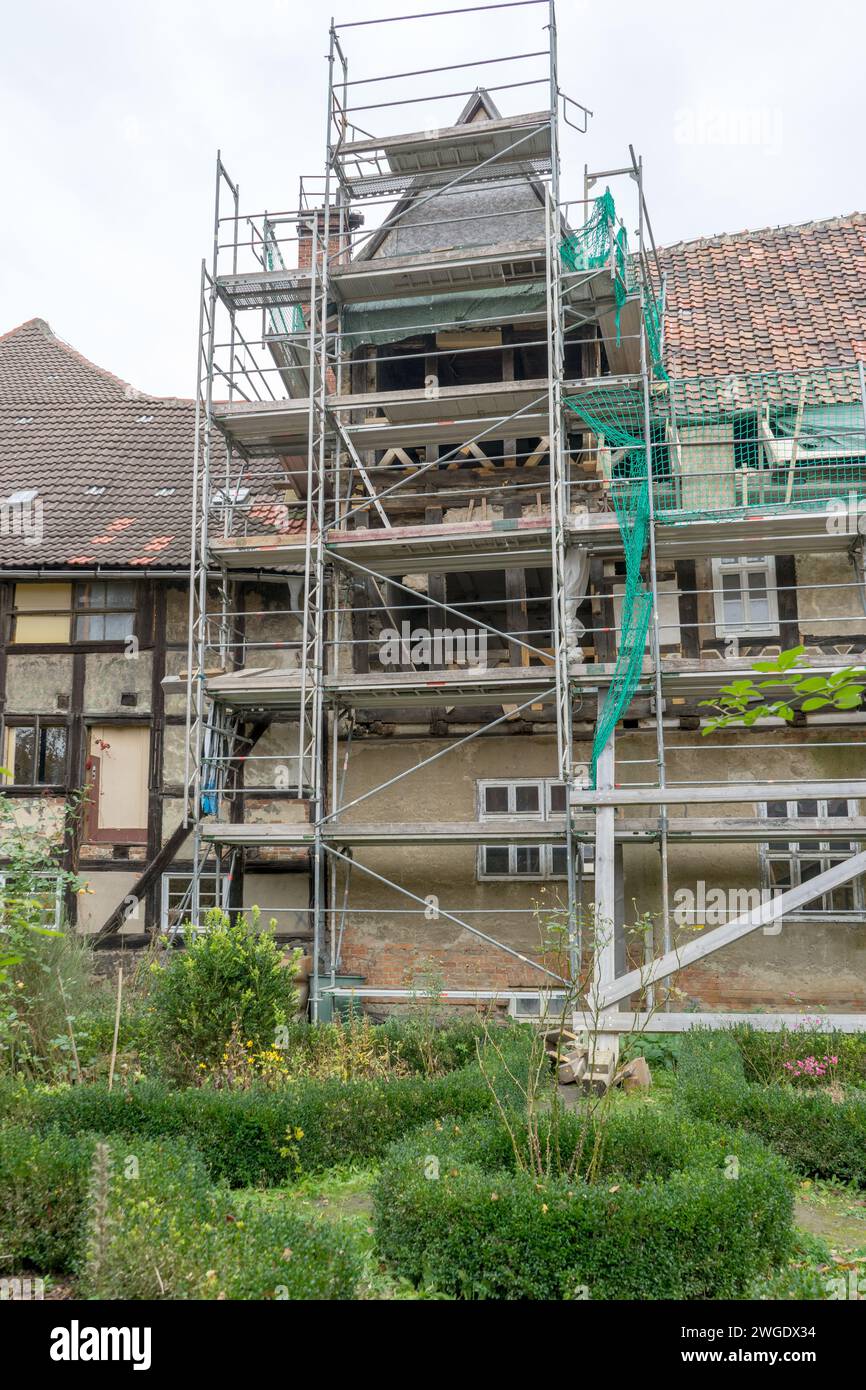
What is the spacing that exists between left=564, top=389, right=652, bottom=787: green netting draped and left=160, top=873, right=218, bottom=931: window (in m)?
5.45

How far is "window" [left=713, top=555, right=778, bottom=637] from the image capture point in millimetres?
15281

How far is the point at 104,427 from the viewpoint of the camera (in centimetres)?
2027

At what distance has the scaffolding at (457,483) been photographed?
14461 millimetres

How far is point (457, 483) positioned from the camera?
16.3m

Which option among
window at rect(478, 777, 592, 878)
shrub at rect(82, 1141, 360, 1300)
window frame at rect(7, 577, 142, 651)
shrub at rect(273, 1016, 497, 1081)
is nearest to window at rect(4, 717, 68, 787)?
window frame at rect(7, 577, 142, 651)

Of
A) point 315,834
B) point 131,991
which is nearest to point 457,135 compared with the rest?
point 315,834

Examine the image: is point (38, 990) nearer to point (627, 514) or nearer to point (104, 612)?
point (104, 612)

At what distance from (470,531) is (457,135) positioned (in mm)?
5704

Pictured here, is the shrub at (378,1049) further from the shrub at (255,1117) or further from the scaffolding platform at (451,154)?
the scaffolding platform at (451,154)

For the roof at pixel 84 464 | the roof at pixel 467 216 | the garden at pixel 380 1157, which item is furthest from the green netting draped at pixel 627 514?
the roof at pixel 84 464

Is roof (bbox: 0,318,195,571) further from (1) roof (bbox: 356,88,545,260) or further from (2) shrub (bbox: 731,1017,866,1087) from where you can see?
(2) shrub (bbox: 731,1017,866,1087)

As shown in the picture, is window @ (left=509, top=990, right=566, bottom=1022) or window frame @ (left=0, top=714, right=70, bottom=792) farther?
window frame @ (left=0, top=714, right=70, bottom=792)

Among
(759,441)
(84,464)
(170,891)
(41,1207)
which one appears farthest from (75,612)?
(41,1207)

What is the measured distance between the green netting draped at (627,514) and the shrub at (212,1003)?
5.60m
